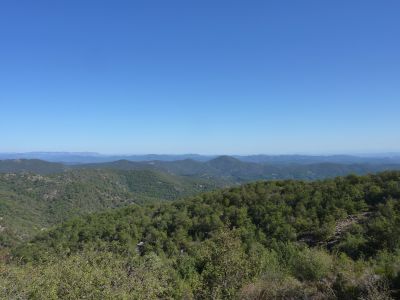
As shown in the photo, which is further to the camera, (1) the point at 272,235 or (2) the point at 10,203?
(2) the point at 10,203

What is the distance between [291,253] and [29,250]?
6439 cm

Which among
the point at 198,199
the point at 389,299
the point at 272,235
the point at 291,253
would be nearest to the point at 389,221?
the point at 291,253

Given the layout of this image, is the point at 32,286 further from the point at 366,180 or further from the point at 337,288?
the point at 366,180

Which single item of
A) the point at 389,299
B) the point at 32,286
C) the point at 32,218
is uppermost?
the point at 389,299

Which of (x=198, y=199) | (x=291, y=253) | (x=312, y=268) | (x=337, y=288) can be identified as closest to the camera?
(x=337, y=288)

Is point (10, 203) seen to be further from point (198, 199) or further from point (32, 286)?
point (32, 286)

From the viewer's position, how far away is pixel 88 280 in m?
16.8

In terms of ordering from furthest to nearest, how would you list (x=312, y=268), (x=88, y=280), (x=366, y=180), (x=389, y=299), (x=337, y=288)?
1. (x=366, y=180)
2. (x=312, y=268)
3. (x=88, y=280)
4. (x=337, y=288)
5. (x=389, y=299)

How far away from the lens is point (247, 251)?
34312mm

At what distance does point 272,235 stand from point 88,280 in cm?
2801

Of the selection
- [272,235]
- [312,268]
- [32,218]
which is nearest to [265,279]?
[312,268]

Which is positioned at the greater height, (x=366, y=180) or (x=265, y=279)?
(x=366, y=180)

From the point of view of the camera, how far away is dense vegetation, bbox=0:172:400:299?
1639 cm

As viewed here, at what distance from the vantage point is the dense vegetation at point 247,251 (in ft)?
53.8
